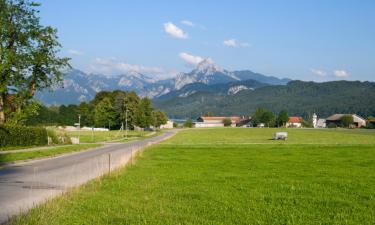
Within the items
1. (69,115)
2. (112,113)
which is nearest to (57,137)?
(112,113)

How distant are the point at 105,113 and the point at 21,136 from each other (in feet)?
314

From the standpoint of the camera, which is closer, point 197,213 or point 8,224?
point 8,224

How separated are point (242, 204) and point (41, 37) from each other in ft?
131

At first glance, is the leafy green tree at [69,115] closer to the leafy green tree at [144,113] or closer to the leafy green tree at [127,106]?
the leafy green tree at [144,113]

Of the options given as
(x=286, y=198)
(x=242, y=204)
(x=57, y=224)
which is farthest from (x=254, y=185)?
(x=57, y=224)

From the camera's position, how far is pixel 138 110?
464 feet

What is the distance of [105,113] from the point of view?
14312 cm

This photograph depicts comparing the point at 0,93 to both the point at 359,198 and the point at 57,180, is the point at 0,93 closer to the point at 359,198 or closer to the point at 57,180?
the point at 57,180

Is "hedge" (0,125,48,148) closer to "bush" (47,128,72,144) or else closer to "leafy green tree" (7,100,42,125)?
"leafy green tree" (7,100,42,125)

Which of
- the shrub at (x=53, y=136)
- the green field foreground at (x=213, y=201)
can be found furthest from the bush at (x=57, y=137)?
the green field foreground at (x=213, y=201)

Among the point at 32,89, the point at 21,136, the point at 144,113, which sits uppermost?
the point at 144,113

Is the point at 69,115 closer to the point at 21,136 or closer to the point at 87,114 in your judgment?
the point at 87,114

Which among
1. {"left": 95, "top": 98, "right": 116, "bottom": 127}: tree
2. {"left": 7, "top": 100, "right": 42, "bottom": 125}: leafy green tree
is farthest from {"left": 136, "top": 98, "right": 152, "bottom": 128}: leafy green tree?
{"left": 7, "top": 100, "right": 42, "bottom": 125}: leafy green tree

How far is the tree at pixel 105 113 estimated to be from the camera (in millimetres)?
142125
